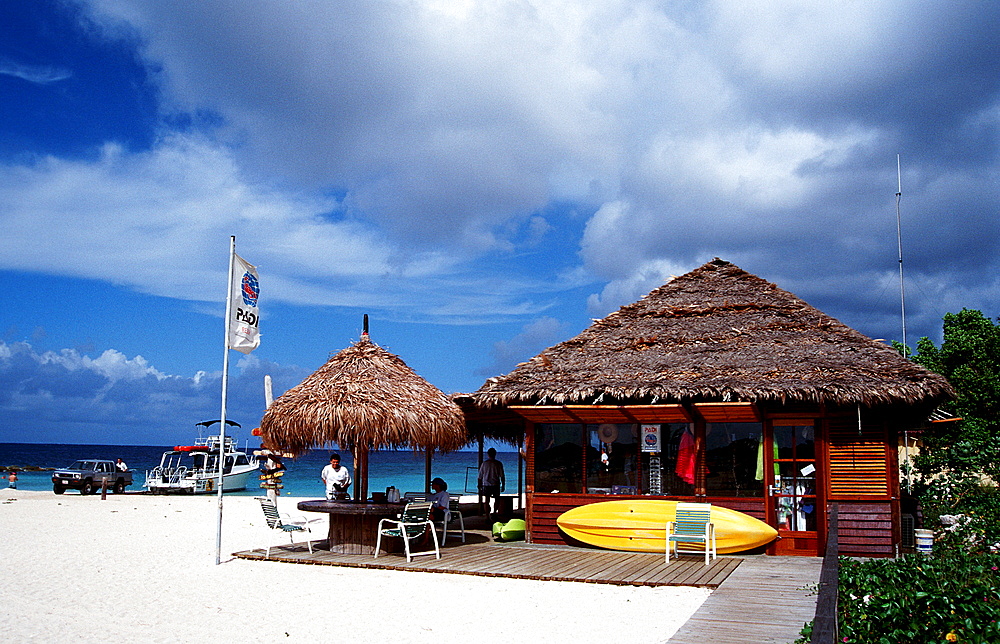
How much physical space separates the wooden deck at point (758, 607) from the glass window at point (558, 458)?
313 cm

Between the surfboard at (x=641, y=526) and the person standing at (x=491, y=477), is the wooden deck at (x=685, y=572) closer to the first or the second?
the surfboard at (x=641, y=526)

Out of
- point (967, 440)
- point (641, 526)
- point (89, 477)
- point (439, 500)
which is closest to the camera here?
point (641, 526)

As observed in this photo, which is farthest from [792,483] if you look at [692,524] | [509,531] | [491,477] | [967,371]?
[967,371]

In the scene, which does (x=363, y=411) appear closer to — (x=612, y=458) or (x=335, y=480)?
(x=335, y=480)

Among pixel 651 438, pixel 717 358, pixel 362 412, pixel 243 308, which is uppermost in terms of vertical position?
pixel 243 308

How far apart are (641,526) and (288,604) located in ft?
18.1

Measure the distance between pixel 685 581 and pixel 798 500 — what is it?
3258mm

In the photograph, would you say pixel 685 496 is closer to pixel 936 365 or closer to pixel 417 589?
pixel 417 589

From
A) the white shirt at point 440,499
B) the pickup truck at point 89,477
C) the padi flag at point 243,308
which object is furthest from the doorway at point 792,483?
the pickup truck at point 89,477

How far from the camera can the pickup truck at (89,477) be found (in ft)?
101

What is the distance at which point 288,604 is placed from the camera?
8250 mm

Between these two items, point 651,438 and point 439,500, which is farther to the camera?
point 439,500

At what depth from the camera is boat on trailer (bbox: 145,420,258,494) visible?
34.3m

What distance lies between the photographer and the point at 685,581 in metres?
9.10
